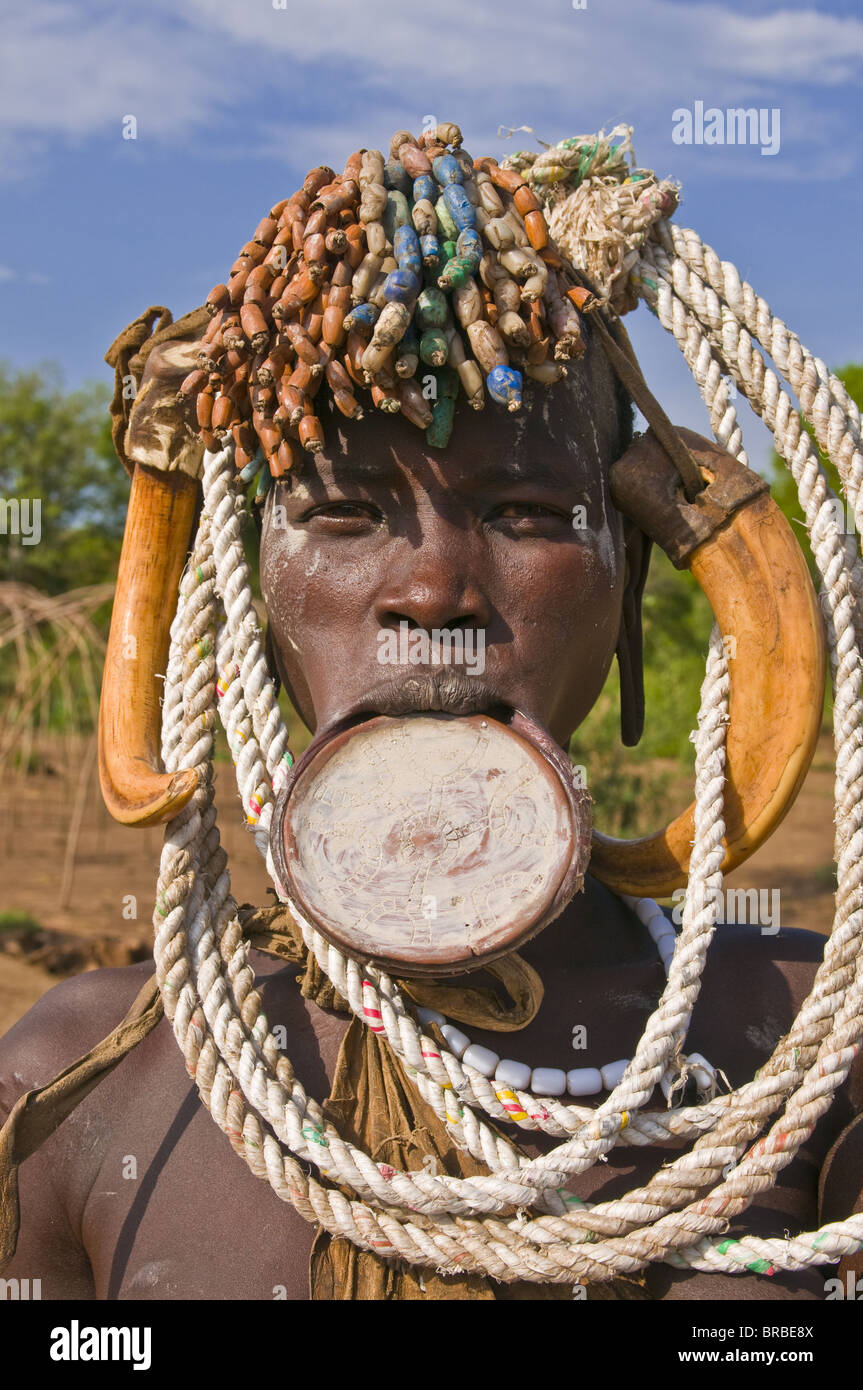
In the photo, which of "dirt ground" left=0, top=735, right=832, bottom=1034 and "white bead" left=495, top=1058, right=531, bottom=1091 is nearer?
"white bead" left=495, top=1058, right=531, bottom=1091

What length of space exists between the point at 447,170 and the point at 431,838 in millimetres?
921

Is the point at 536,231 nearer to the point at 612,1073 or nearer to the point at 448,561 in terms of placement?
the point at 448,561

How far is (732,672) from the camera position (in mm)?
1879

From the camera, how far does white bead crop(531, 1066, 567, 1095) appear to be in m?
1.76

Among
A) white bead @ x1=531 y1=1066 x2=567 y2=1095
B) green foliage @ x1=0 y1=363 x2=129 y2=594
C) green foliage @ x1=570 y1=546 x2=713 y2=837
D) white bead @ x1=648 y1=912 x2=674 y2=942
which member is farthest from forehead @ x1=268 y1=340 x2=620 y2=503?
green foliage @ x1=0 y1=363 x2=129 y2=594

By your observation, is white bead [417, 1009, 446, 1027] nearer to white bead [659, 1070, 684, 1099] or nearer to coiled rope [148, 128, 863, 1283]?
coiled rope [148, 128, 863, 1283]

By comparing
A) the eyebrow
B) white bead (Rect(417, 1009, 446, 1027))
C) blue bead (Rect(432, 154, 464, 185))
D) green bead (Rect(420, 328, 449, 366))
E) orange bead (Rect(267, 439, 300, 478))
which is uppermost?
blue bead (Rect(432, 154, 464, 185))

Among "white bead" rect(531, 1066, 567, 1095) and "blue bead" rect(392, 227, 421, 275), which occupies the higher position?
"blue bead" rect(392, 227, 421, 275)

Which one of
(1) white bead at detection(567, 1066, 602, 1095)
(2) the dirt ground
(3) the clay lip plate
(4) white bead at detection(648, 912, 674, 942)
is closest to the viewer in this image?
(3) the clay lip plate

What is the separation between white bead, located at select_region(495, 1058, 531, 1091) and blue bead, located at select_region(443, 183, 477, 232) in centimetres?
116

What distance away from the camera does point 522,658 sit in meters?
1.70

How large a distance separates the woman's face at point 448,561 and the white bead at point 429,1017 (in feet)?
1.46
